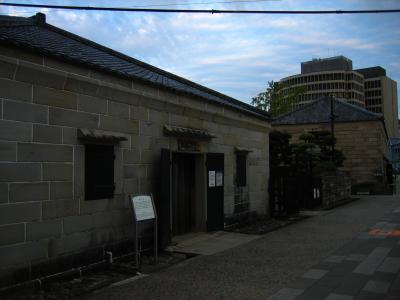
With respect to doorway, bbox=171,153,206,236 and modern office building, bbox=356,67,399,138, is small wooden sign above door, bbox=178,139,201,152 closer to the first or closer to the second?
doorway, bbox=171,153,206,236

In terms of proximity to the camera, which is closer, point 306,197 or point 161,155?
point 161,155

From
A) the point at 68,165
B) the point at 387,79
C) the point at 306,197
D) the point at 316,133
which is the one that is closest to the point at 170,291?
the point at 68,165

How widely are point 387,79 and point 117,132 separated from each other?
114216 mm

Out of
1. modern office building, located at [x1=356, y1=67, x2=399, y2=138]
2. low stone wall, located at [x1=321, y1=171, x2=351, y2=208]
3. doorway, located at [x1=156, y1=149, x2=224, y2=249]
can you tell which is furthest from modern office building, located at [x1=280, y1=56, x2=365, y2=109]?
doorway, located at [x1=156, y1=149, x2=224, y2=249]

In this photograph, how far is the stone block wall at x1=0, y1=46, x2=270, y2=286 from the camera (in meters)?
7.20

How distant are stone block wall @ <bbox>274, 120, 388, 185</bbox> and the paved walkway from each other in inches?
1354

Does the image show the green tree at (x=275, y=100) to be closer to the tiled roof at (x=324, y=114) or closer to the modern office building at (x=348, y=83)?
the tiled roof at (x=324, y=114)

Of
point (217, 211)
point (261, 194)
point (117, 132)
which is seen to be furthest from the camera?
point (261, 194)

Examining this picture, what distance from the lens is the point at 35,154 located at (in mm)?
7648

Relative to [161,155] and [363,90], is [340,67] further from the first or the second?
[161,155]

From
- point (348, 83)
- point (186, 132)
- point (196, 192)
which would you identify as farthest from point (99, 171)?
point (348, 83)

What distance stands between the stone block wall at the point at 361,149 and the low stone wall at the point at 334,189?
1403 cm

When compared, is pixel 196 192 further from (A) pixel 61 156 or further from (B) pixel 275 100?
(B) pixel 275 100

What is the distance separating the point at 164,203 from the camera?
10.7 m
